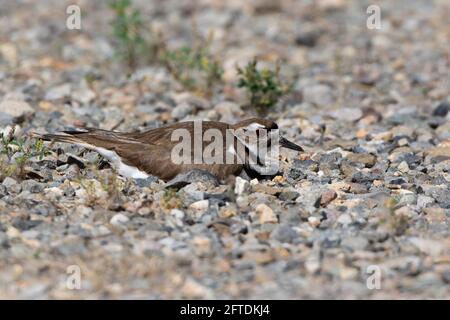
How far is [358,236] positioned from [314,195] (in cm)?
77

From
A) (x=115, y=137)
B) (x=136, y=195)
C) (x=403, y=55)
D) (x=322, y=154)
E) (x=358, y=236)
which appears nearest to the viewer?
(x=358, y=236)

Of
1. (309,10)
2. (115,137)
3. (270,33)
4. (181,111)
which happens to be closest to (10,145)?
(115,137)

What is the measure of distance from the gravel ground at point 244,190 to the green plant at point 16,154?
0.29ft

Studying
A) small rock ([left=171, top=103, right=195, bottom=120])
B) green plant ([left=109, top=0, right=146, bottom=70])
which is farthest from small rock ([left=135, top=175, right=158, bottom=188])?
green plant ([left=109, top=0, right=146, bottom=70])

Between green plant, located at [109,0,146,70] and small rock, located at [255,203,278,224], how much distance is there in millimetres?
4701

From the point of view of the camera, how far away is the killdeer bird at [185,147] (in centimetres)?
705

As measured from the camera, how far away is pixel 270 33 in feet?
44.9

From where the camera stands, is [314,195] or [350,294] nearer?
[350,294]

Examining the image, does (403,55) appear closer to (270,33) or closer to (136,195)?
(270,33)

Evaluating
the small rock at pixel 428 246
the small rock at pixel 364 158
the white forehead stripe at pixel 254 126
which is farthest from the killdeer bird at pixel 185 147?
the small rock at pixel 428 246

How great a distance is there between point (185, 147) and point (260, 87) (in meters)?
2.62

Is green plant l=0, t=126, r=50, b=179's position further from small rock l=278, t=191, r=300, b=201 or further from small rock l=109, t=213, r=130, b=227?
small rock l=278, t=191, r=300, b=201

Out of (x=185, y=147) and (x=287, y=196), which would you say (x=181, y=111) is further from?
(x=287, y=196)
